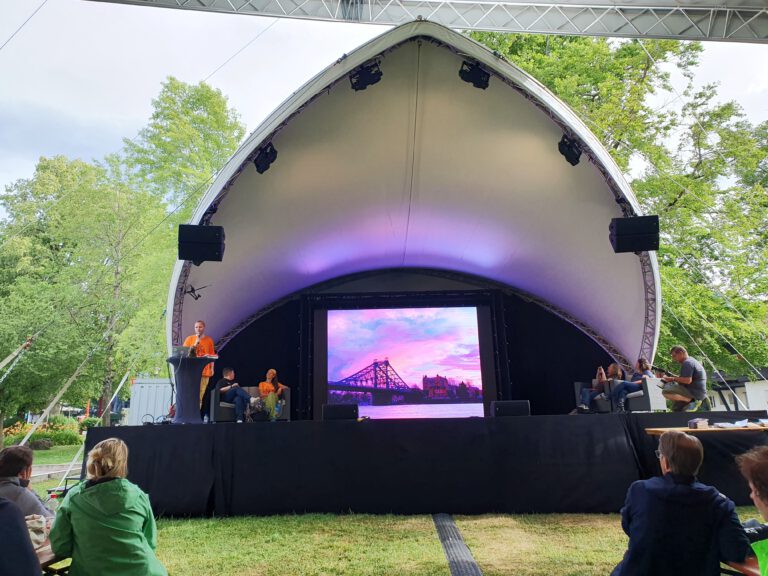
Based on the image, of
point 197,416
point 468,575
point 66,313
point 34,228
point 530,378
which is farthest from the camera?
point 34,228

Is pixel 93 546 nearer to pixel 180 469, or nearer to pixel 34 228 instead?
pixel 180 469

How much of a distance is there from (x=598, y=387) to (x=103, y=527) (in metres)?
8.08

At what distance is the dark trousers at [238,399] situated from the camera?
713 centimetres

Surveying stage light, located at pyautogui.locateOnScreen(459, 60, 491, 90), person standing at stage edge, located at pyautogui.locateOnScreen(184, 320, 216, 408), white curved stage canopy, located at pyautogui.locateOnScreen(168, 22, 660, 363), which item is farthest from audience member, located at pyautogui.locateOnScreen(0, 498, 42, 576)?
stage light, located at pyautogui.locateOnScreen(459, 60, 491, 90)

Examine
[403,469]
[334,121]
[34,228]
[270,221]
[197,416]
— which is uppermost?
[34,228]

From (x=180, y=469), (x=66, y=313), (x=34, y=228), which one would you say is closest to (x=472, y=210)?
(x=180, y=469)

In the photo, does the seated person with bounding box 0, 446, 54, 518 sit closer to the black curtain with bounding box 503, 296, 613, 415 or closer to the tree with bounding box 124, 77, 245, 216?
the black curtain with bounding box 503, 296, 613, 415

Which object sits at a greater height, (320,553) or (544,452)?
(544,452)

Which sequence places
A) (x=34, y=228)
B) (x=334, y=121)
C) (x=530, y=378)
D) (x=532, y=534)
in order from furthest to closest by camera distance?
(x=34, y=228), (x=530, y=378), (x=334, y=121), (x=532, y=534)

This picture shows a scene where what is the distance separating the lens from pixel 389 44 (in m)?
4.80

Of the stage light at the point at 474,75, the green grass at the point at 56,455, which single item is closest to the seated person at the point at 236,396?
the stage light at the point at 474,75

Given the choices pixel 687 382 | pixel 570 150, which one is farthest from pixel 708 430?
pixel 570 150

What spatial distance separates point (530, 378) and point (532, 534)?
19.3 ft

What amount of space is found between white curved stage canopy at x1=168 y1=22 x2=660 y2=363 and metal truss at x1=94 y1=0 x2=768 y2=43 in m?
2.71
